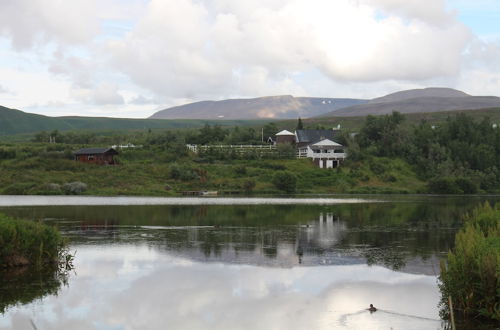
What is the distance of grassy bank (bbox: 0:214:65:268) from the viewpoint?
27.0 metres

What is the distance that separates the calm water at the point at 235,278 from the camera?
2091 cm

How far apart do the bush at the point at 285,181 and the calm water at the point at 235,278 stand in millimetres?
49653

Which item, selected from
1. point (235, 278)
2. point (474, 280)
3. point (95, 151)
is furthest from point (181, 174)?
point (474, 280)

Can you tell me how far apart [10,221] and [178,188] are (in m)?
69.1

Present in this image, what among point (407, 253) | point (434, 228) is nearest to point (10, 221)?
point (407, 253)

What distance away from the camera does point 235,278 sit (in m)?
27.1

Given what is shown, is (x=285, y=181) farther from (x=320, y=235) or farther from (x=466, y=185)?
(x=320, y=235)

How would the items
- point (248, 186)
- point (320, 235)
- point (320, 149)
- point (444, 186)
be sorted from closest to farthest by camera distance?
point (320, 235) < point (248, 186) < point (444, 186) < point (320, 149)

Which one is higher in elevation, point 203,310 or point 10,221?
point 10,221

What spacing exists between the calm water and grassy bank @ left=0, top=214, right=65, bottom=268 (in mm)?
1139

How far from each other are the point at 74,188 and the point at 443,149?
65.7 metres

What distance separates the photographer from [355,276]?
2778 cm

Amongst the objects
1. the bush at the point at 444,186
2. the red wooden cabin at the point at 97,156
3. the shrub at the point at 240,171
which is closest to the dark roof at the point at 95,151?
the red wooden cabin at the point at 97,156

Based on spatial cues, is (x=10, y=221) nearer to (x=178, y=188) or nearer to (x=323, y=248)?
(x=323, y=248)
